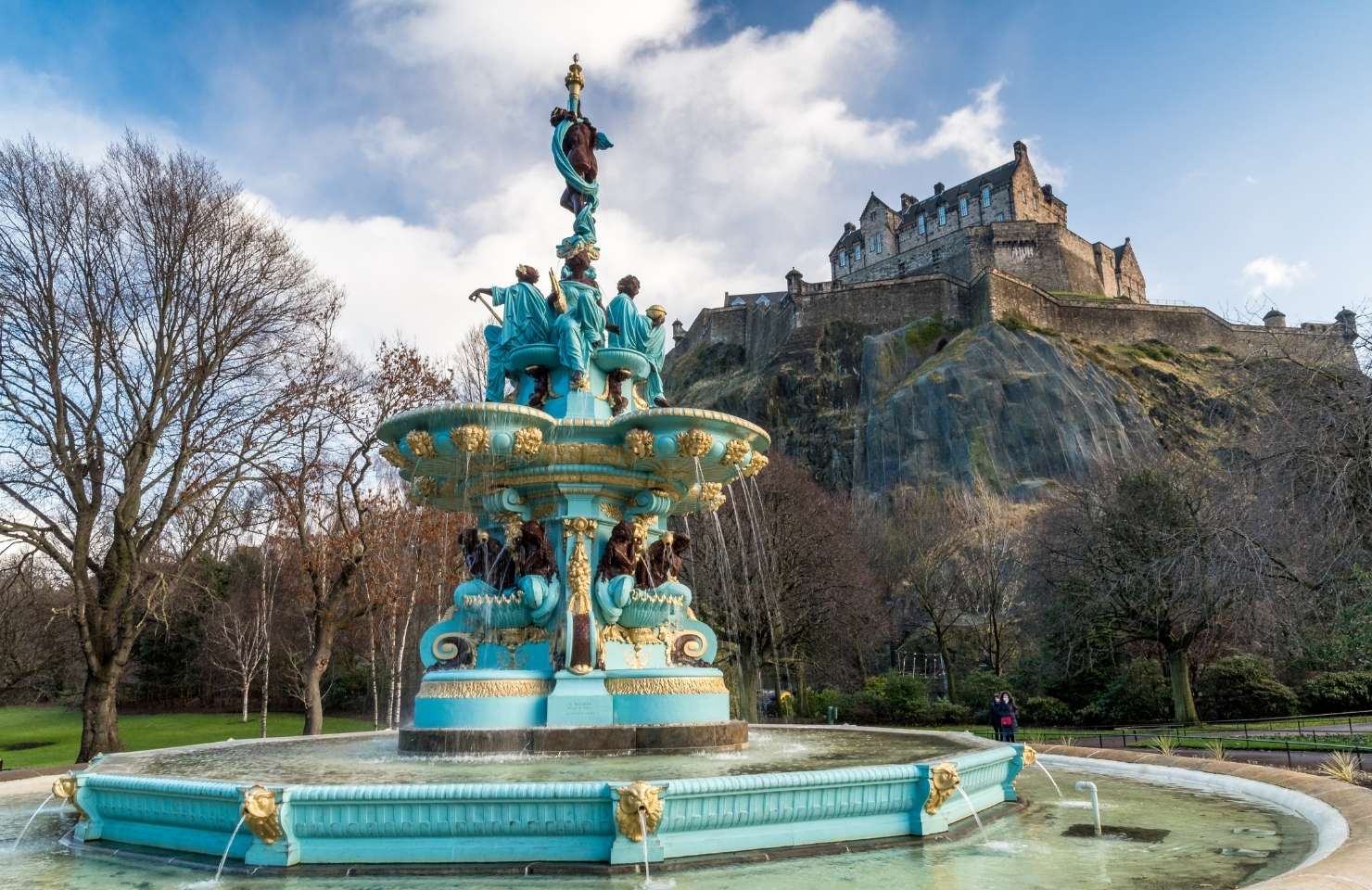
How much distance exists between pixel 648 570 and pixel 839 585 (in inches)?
951

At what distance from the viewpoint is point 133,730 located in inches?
1436

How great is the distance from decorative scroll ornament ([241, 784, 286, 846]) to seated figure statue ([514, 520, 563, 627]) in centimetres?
484

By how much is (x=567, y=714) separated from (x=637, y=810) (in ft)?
14.4

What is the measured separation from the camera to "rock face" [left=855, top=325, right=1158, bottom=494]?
65188 mm

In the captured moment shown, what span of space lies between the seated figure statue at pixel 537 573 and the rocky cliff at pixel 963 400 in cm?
5441

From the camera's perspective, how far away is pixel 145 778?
6.98 metres

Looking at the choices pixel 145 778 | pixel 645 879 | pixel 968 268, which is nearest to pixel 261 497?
pixel 145 778

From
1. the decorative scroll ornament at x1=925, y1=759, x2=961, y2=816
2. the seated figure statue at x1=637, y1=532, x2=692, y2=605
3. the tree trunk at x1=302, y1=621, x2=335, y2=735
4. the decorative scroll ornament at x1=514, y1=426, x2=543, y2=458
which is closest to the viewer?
the decorative scroll ornament at x1=925, y1=759, x2=961, y2=816

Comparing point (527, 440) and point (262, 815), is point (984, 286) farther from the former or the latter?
point (262, 815)

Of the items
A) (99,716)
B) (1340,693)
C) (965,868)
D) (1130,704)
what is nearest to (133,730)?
(99,716)

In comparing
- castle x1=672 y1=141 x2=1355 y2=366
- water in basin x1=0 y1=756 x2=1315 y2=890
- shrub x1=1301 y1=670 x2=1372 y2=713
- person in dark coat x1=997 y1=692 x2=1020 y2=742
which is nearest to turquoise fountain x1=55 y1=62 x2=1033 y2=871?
water in basin x1=0 y1=756 x2=1315 y2=890

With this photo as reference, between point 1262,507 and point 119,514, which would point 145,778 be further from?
point 1262,507

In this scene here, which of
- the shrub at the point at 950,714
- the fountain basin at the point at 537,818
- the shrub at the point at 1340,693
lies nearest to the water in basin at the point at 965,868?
the fountain basin at the point at 537,818

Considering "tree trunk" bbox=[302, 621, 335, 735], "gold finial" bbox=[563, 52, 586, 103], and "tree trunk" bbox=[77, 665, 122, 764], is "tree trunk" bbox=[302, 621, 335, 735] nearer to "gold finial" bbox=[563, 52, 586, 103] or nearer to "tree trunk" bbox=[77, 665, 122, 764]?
"tree trunk" bbox=[77, 665, 122, 764]
